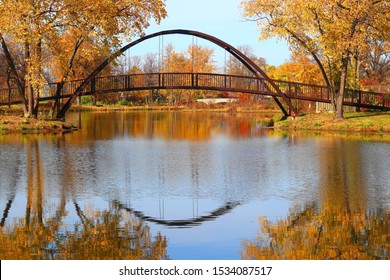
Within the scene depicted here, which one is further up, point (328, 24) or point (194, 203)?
point (328, 24)

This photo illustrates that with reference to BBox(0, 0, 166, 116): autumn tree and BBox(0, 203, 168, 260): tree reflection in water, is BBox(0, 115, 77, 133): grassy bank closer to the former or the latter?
BBox(0, 0, 166, 116): autumn tree

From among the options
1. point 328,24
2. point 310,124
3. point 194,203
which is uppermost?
point 328,24

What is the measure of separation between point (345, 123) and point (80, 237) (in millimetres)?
31980

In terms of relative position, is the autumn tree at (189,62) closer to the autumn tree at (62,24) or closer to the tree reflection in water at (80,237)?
the autumn tree at (62,24)

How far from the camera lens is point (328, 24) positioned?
39688mm

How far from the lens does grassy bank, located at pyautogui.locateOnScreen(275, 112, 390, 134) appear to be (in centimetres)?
3994

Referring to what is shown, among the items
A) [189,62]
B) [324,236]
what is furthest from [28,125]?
[189,62]

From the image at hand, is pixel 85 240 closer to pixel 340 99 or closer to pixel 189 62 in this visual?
pixel 340 99

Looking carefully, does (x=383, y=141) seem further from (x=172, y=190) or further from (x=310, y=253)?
(x=310, y=253)

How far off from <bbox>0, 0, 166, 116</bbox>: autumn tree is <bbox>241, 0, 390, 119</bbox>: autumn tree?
7569mm

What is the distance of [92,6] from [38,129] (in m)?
7.79

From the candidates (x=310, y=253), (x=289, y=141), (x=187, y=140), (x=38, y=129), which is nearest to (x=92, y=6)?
(x=38, y=129)

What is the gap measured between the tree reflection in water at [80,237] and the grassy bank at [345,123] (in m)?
27.8

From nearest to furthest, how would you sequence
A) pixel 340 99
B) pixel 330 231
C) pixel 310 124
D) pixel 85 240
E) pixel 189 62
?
1. pixel 85 240
2. pixel 330 231
3. pixel 340 99
4. pixel 310 124
5. pixel 189 62
